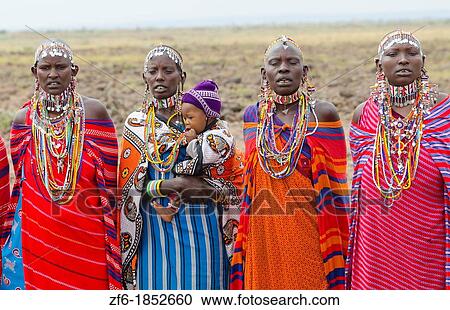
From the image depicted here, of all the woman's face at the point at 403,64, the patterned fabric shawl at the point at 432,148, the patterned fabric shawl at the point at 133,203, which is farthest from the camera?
the patterned fabric shawl at the point at 133,203

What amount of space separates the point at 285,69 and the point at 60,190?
1540 millimetres

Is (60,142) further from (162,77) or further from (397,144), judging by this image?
(397,144)

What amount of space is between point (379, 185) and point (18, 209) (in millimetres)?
2198

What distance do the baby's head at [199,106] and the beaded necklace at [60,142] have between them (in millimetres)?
644

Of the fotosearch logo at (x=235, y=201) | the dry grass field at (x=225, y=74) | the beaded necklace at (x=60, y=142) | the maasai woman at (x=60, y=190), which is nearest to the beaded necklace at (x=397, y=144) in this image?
the fotosearch logo at (x=235, y=201)

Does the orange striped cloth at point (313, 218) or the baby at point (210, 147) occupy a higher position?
the baby at point (210, 147)

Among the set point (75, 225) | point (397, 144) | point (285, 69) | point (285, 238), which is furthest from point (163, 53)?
point (397, 144)

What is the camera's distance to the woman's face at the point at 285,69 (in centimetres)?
507

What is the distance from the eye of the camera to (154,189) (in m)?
5.18

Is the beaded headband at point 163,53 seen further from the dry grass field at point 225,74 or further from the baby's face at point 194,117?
the dry grass field at point 225,74

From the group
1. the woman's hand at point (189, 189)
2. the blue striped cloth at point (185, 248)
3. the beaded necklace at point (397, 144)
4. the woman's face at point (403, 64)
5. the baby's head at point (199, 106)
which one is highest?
the woman's face at point (403, 64)

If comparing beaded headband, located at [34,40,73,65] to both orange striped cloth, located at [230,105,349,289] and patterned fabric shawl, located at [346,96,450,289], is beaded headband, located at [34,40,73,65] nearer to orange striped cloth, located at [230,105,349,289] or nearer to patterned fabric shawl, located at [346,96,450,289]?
orange striped cloth, located at [230,105,349,289]

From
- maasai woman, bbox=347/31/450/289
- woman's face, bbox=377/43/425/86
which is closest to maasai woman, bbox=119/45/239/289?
maasai woman, bbox=347/31/450/289
